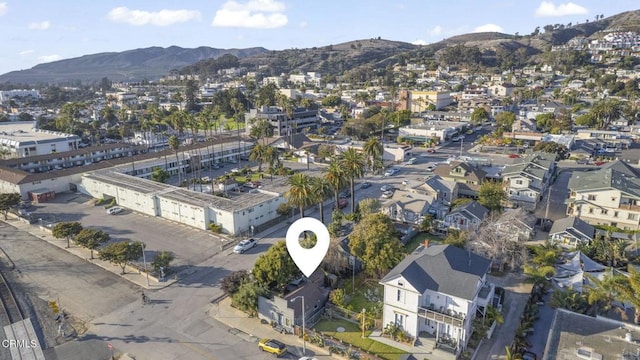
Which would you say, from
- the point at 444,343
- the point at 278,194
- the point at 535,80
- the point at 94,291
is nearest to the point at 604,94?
the point at 535,80

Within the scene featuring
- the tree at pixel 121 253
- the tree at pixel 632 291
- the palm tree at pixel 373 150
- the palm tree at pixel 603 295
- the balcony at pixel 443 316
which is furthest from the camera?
the palm tree at pixel 373 150

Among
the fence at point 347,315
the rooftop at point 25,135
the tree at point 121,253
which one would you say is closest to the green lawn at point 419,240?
the fence at point 347,315

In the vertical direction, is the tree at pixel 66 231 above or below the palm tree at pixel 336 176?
below

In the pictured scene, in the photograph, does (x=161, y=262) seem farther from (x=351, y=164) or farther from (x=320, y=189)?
(x=351, y=164)

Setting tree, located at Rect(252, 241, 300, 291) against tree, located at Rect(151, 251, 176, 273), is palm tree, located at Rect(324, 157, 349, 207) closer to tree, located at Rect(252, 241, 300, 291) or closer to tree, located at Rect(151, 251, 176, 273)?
tree, located at Rect(252, 241, 300, 291)

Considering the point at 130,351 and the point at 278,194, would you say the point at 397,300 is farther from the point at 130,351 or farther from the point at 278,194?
the point at 278,194

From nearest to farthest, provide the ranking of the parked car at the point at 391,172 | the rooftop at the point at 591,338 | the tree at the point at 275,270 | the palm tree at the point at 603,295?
1. the rooftop at the point at 591,338
2. the palm tree at the point at 603,295
3. the tree at the point at 275,270
4. the parked car at the point at 391,172

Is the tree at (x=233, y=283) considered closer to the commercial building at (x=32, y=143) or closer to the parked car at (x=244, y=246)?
the parked car at (x=244, y=246)

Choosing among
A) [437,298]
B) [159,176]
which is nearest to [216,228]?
[159,176]
